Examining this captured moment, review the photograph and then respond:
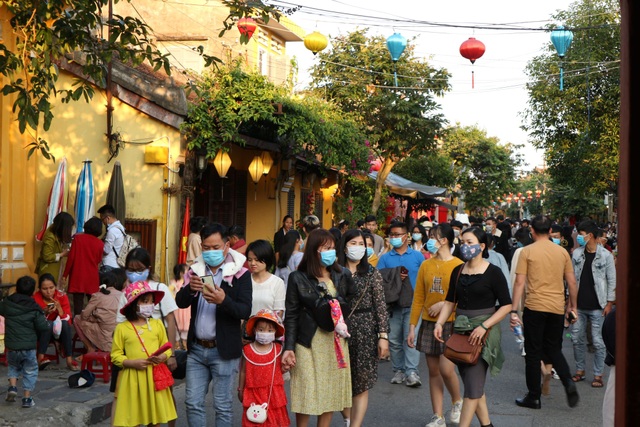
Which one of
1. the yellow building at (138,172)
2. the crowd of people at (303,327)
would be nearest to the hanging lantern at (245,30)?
the yellow building at (138,172)

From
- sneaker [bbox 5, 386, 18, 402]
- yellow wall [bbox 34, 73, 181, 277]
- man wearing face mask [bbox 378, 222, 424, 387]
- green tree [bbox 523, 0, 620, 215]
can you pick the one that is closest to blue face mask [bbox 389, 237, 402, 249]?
man wearing face mask [bbox 378, 222, 424, 387]

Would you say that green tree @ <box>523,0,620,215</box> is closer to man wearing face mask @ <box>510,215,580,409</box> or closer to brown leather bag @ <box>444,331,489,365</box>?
man wearing face mask @ <box>510,215,580,409</box>

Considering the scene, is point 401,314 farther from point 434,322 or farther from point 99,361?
point 99,361

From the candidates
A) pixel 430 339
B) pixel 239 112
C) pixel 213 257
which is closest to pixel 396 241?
pixel 430 339

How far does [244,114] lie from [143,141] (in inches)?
71.0

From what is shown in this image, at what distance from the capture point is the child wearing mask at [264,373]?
6.02 metres

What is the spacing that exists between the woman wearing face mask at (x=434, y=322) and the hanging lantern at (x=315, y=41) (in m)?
8.48

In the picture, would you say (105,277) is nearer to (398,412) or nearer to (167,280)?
(398,412)

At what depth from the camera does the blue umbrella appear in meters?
12.0

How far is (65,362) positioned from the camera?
10406 mm

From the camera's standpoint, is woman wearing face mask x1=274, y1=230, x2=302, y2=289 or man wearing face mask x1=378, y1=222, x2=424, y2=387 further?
woman wearing face mask x1=274, y1=230, x2=302, y2=289

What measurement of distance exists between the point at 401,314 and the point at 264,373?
13.2 feet

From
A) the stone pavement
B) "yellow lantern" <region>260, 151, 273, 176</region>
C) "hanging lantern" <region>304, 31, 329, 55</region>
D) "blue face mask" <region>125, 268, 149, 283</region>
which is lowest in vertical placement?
the stone pavement

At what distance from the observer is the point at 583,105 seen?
33.4 m
